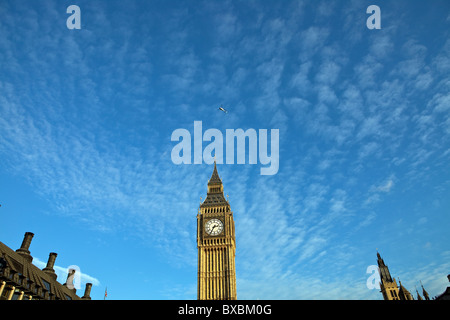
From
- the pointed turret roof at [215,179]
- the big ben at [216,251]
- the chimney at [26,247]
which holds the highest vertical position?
the pointed turret roof at [215,179]

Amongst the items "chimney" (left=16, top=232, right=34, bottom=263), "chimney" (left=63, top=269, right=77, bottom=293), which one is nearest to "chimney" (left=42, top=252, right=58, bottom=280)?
"chimney" (left=16, top=232, right=34, bottom=263)

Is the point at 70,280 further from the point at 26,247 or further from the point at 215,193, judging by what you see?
the point at 215,193

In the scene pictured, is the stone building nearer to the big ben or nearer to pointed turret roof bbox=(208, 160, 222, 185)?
the big ben

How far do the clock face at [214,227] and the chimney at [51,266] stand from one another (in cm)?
3537

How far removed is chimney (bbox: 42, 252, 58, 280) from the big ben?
30579 mm

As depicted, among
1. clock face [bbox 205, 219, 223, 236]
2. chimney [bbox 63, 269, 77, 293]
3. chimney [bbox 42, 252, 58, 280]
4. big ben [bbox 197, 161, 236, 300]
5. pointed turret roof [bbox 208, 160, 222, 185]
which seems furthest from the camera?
pointed turret roof [bbox 208, 160, 222, 185]

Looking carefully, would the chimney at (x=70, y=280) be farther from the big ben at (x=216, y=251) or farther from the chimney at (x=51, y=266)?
the big ben at (x=216, y=251)

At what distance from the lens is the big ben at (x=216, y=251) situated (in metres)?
72.9

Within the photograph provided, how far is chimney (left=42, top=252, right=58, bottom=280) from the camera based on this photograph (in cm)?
5156

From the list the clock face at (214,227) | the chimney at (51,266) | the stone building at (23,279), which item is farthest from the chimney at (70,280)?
the clock face at (214,227)

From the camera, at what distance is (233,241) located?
265 feet
